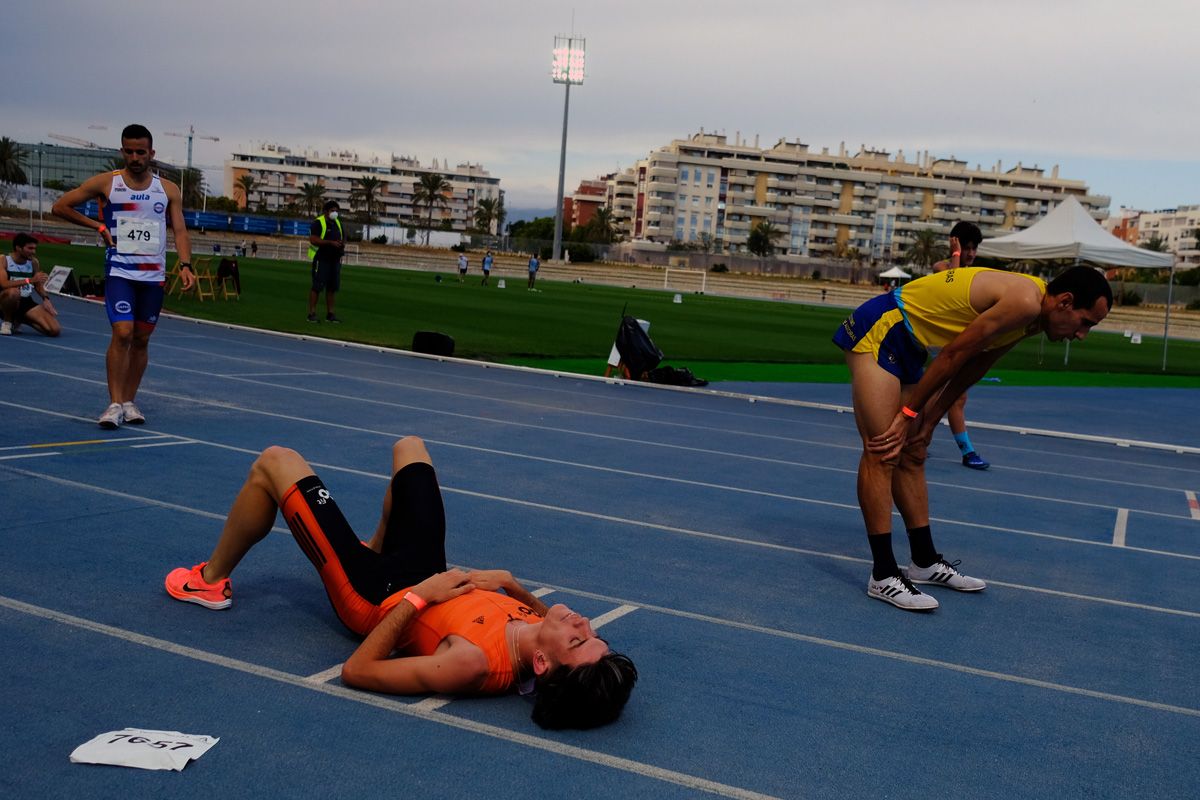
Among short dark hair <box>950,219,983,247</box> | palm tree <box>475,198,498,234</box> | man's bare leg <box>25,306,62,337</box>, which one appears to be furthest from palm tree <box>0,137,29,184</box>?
short dark hair <box>950,219,983,247</box>

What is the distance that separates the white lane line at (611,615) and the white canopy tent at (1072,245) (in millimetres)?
18642

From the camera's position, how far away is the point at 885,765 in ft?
11.2

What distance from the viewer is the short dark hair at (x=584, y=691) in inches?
130

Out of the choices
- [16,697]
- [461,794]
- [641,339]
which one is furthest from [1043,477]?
[16,697]

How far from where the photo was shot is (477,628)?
3.57 meters

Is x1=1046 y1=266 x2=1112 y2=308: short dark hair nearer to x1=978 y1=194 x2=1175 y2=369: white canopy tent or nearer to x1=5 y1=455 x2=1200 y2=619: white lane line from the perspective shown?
x1=5 y1=455 x2=1200 y2=619: white lane line

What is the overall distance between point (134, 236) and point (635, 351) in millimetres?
7985

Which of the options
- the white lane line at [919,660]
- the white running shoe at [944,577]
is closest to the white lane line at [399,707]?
the white lane line at [919,660]

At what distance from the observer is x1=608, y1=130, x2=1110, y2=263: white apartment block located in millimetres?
144750

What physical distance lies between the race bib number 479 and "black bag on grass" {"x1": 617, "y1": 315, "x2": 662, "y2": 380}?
307 inches

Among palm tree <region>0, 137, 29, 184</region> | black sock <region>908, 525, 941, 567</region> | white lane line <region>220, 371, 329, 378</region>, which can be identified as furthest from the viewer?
palm tree <region>0, 137, 29, 184</region>

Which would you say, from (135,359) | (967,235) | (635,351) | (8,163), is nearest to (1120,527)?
(967,235)

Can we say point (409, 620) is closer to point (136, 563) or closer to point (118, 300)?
point (136, 563)

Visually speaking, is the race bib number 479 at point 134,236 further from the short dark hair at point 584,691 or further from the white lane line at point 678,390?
the short dark hair at point 584,691
